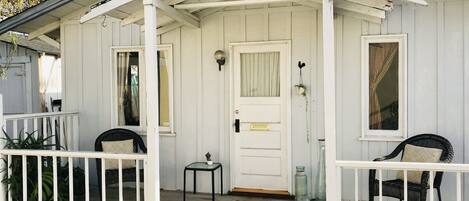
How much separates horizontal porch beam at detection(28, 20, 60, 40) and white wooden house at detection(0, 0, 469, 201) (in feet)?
0.05

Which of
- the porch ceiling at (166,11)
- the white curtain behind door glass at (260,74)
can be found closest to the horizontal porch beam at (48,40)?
the porch ceiling at (166,11)

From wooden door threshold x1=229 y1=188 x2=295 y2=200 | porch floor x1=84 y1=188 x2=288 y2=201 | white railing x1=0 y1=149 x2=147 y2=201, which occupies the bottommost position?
porch floor x1=84 y1=188 x2=288 y2=201

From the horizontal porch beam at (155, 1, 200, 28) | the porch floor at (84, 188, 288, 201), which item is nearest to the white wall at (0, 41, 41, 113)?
the porch floor at (84, 188, 288, 201)

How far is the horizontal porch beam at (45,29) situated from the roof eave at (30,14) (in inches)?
35.9

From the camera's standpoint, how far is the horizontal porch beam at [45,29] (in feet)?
20.1

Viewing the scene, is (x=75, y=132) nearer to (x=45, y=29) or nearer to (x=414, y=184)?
(x=45, y=29)

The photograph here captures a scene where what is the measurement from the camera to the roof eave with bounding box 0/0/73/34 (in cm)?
507

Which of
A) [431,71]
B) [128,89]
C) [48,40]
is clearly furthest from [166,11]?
[431,71]

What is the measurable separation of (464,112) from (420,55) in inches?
31.2

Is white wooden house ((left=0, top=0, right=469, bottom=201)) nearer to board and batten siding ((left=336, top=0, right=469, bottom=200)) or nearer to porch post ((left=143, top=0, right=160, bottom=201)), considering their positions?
board and batten siding ((left=336, top=0, right=469, bottom=200))

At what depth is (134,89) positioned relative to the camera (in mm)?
6051

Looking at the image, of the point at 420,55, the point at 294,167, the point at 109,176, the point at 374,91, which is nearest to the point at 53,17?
the point at 109,176

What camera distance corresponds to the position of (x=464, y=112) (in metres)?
4.82

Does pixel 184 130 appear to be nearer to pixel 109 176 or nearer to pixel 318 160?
pixel 109 176
